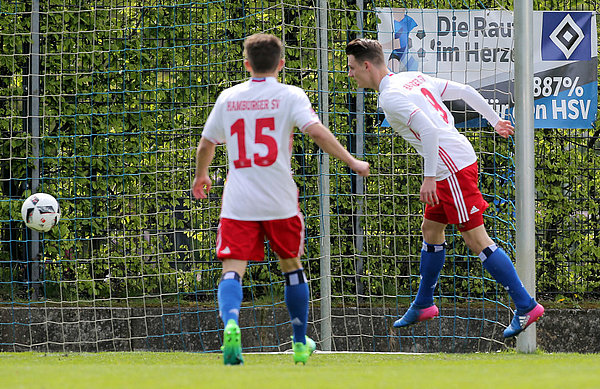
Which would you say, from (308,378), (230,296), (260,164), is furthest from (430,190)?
(308,378)

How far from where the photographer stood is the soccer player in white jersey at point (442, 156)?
5.17 meters

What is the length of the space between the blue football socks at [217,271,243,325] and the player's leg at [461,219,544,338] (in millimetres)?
1793

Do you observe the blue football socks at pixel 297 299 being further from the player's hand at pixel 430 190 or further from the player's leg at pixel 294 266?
the player's hand at pixel 430 190

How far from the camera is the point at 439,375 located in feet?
11.3

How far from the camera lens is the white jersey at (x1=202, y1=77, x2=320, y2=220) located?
4.26 m

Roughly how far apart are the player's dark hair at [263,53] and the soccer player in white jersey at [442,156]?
108 centimetres

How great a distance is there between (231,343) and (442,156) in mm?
2044

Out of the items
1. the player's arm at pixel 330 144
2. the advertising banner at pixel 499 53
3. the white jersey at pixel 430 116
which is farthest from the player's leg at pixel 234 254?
the advertising banner at pixel 499 53

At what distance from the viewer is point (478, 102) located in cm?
553

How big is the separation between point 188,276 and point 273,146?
3291 mm

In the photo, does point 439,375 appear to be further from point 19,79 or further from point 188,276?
point 19,79

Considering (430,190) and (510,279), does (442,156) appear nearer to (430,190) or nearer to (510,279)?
(430,190)

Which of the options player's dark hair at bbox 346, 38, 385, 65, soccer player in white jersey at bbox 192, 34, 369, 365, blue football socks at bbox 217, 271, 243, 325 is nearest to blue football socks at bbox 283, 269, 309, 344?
soccer player in white jersey at bbox 192, 34, 369, 365

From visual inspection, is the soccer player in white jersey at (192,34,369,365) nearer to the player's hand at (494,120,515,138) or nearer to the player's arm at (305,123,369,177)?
the player's arm at (305,123,369,177)
